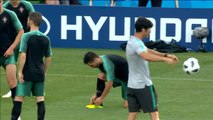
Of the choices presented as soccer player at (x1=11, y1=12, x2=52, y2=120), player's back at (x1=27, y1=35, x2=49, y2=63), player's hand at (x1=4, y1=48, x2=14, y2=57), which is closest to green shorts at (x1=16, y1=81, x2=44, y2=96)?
soccer player at (x1=11, y1=12, x2=52, y2=120)

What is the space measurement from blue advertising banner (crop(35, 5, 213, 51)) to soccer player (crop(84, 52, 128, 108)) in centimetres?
804

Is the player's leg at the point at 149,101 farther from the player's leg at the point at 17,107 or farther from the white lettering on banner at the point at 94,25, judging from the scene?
the white lettering on banner at the point at 94,25

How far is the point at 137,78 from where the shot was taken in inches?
496

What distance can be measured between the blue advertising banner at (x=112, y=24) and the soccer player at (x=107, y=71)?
804 cm

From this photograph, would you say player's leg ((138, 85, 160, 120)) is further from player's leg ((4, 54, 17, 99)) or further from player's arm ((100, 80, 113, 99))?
player's leg ((4, 54, 17, 99))

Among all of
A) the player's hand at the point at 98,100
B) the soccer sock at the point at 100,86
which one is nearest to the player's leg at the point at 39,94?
the player's hand at the point at 98,100

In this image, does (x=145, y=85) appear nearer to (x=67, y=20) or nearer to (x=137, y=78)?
(x=137, y=78)

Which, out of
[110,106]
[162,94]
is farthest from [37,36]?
[162,94]

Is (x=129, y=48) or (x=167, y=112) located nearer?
(x=129, y=48)

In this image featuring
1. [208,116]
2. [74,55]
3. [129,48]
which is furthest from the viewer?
[74,55]

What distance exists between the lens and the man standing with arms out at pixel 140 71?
12.3 meters

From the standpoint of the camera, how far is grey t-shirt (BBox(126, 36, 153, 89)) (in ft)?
40.5

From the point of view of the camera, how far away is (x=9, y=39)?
15273mm

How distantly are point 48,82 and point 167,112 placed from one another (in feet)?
14.4
